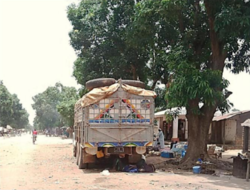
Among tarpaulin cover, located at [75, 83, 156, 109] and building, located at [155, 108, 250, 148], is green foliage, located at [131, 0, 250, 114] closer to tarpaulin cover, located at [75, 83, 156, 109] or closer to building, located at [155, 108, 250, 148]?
tarpaulin cover, located at [75, 83, 156, 109]

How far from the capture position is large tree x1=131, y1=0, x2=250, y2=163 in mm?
11742

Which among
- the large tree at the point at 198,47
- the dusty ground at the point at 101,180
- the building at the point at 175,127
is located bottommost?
the dusty ground at the point at 101,180

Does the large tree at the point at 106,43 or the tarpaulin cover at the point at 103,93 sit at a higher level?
the large tree at the point at 106,43

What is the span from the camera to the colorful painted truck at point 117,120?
11016 millimetres

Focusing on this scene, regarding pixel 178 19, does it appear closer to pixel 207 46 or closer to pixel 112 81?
pixel 207 46

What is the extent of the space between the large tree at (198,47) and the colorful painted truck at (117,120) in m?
1.62

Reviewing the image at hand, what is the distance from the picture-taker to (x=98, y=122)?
11.1m

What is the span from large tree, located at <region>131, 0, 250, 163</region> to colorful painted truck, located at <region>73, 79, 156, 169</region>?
5.31ft

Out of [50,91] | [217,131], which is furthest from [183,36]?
[50,91]

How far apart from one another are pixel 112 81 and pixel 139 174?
11.9ft

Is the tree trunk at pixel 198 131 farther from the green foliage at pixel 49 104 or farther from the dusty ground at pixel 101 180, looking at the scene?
the green foliage at pixel 49 104

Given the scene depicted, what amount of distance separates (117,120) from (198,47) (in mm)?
5550

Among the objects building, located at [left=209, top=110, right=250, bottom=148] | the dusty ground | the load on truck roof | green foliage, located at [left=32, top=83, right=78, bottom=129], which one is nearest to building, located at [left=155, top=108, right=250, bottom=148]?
building, located at [left=209, top=110, right=250, bottom=148]

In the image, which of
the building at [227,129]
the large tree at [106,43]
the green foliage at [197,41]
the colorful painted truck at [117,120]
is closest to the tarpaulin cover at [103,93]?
the colorful painted truck at [117,120]
